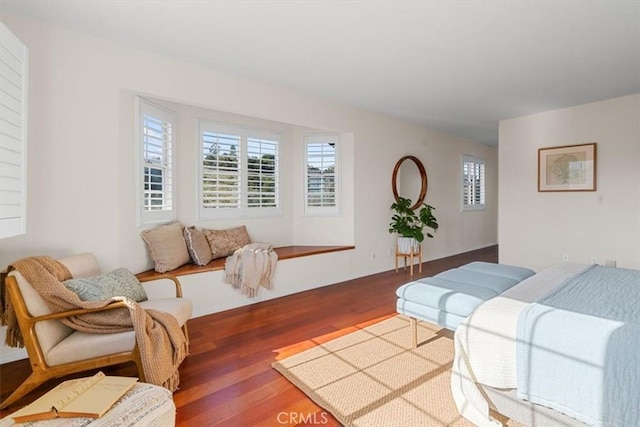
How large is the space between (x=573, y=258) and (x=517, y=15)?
12.1 feet

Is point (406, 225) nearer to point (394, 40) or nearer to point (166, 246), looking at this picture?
point (394, 40)

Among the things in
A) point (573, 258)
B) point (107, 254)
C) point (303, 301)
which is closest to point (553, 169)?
point (573, 258)

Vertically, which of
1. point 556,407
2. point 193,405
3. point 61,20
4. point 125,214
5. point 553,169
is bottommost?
point 193,405

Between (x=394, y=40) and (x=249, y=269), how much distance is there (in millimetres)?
2655

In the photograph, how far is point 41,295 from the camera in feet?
5.70

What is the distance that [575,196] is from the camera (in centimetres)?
430

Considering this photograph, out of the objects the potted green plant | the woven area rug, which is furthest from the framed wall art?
the woven area rug

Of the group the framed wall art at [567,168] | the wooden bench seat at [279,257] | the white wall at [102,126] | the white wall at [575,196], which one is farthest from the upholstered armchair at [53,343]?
the framed wall art at [567,168]

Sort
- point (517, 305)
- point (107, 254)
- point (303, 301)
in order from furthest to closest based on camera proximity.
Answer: point (303, 301) → point (107, 254) → point (517, 305)

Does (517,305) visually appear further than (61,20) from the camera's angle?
No

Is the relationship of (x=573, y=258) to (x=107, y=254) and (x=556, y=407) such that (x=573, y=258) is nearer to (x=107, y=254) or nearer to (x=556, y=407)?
(x=556, y=407)

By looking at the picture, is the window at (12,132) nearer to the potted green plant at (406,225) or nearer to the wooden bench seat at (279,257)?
the wooden bench seat at (279,257)

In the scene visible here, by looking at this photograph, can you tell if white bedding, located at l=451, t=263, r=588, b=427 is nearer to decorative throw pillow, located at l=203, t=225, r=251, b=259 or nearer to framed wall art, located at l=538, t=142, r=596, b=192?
decorative throw pillow, located at l=203, t=225, r=251, b=259

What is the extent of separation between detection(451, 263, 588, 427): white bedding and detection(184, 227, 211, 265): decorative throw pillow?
2.64 metres
